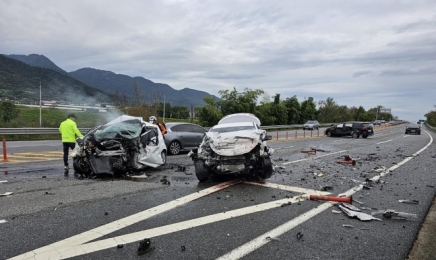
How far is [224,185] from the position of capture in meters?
7.43

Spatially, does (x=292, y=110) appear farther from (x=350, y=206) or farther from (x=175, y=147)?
(x=350, y=206)

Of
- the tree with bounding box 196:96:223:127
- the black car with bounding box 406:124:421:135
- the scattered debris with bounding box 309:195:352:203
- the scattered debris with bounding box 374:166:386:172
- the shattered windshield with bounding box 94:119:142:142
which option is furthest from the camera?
the tree with bounding box 196:96:223:127

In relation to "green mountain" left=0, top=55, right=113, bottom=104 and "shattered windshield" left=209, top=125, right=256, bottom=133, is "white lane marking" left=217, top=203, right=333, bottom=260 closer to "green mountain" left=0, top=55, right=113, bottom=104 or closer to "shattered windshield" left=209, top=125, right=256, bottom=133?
"shattered windshield" left=209, top=125, right=256, bottom=133

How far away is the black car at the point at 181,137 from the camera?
1412cm

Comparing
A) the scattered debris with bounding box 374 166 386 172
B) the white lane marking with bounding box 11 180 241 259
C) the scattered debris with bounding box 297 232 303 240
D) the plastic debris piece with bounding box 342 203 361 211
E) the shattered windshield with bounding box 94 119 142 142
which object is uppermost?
the shattered windshield with bounding box 94 119 142 142

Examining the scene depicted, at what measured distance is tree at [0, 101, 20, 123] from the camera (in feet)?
91.6

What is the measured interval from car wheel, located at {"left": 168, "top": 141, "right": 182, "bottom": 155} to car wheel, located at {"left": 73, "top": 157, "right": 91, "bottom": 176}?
5502 mm

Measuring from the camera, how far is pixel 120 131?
354 inches

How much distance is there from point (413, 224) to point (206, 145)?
15.6ft

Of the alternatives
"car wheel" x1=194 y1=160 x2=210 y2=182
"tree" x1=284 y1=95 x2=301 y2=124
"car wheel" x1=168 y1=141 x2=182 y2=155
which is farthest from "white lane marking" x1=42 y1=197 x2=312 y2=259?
"tree" x1=284 y1=95 x2=301 y2=124

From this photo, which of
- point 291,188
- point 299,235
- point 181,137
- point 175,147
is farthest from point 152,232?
point 181,137

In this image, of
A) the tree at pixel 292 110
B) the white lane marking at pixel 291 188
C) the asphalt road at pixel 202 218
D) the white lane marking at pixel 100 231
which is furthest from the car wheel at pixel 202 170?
the tree at pixel 292 110

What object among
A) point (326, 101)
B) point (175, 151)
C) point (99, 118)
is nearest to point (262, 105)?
point (99, 118)

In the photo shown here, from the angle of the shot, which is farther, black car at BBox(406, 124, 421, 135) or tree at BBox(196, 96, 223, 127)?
tree at BBox(196, 96, 223, 127)
